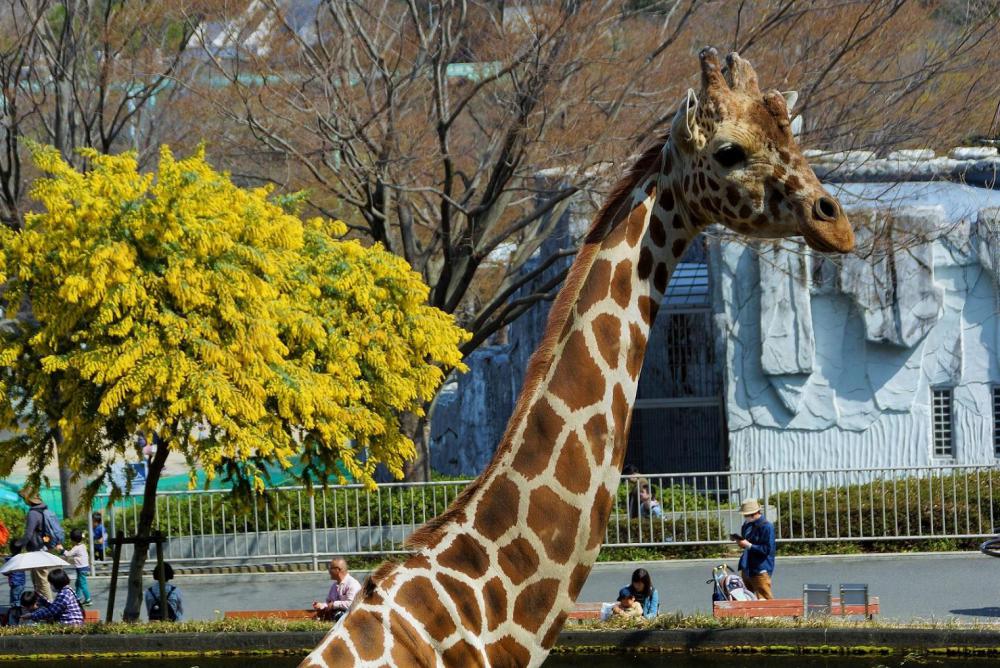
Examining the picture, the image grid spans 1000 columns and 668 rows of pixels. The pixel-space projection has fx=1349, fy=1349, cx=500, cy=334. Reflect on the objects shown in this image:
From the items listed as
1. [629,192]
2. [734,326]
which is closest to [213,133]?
[734,326]

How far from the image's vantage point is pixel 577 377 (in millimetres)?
4801

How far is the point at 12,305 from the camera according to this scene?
42.6 feet

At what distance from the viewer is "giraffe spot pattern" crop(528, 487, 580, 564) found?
4.75 m

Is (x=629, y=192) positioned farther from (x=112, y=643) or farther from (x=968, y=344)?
(x=968, y=344)

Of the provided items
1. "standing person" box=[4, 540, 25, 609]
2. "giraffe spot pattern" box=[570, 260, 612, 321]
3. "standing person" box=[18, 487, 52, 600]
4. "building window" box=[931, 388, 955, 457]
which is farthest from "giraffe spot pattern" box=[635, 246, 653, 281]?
"building window" box=[931, 388, 955, 457]

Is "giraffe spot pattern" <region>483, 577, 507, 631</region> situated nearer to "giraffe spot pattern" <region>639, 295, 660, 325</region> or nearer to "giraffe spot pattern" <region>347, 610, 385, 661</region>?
"giraffe spot pattern" <region>347, 610, 385, 661</region>

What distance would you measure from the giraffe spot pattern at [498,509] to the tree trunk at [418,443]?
1627 cm

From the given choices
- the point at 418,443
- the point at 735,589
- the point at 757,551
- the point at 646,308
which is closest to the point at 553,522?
the point at 646,308

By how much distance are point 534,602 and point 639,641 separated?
22.7 ft

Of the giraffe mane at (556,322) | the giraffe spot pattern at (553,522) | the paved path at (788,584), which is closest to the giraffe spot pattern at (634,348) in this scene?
the giraffe mane at (556,322)

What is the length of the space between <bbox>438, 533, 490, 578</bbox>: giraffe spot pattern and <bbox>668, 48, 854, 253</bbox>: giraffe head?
146 cm

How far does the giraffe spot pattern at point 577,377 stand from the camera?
4.79m

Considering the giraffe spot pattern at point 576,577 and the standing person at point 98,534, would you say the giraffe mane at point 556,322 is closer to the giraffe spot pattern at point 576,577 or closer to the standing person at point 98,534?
the giraffe spot pattern at point 576,577

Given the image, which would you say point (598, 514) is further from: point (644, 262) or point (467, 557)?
point (644, 262)
